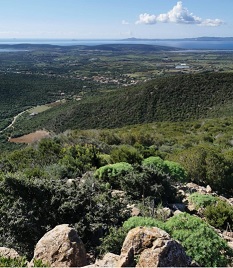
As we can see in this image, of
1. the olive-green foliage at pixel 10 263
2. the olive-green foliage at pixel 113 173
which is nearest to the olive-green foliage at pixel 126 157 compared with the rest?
the olive-green foliage at pixel 113 173

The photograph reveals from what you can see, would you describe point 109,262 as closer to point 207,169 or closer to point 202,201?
point 202,201

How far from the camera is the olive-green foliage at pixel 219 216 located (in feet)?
30.7

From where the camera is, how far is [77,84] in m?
141

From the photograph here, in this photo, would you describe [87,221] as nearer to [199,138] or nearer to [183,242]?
[183,242]

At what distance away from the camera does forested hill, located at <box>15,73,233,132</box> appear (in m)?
57.7

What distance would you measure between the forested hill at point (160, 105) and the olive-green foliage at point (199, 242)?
48.3 meters

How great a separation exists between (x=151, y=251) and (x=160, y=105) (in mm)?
56036

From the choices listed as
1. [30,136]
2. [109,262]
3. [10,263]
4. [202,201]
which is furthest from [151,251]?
[30,136]

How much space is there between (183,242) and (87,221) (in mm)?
2379

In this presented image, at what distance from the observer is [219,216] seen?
9484 mm

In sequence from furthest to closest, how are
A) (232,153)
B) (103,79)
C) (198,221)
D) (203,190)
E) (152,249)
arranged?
(103,79)
(232,153)
(203,190)
(198,221)
(152,249)

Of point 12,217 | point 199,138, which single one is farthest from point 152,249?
point 199,138

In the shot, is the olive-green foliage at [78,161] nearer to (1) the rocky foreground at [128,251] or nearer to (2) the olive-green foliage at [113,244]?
(2) the olive-green foliage at [113,244]

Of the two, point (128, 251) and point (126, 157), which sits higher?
point (128, 251)
